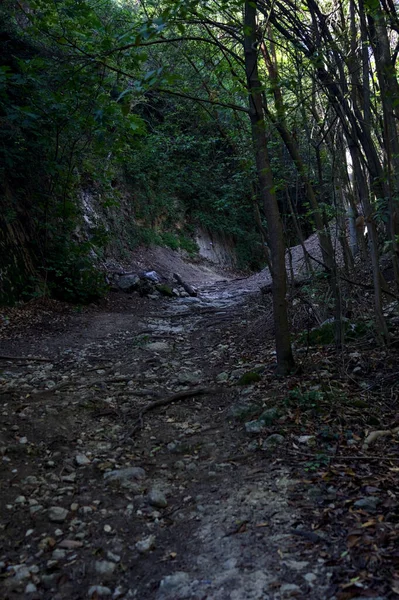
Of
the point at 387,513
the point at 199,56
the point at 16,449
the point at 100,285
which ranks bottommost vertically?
the point at 387,513

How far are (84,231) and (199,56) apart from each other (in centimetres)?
547

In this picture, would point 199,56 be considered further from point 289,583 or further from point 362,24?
point 289,583

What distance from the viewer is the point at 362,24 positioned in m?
4.36

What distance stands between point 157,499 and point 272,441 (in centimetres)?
102

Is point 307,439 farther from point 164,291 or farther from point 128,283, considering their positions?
point 164,291

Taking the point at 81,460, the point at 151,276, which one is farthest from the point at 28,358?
the point at 151,276

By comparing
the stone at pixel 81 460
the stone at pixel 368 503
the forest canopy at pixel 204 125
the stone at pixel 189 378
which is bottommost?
the stone at pixel 368 503

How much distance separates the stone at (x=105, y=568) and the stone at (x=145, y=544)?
0.17 metres

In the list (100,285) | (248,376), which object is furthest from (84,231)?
(248,376)

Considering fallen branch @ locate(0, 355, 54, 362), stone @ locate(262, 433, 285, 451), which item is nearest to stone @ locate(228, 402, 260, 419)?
stone @ locate(262, 433, 285, 451)

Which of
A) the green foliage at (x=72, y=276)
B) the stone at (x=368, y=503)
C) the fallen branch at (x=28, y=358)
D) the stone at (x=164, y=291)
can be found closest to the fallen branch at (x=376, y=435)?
the stone at (x=368, y=503)

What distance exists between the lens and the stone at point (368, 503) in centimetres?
254

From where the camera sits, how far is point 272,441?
3598 mm

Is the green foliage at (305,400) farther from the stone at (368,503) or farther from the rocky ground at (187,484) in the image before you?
the stone at (368,503)
